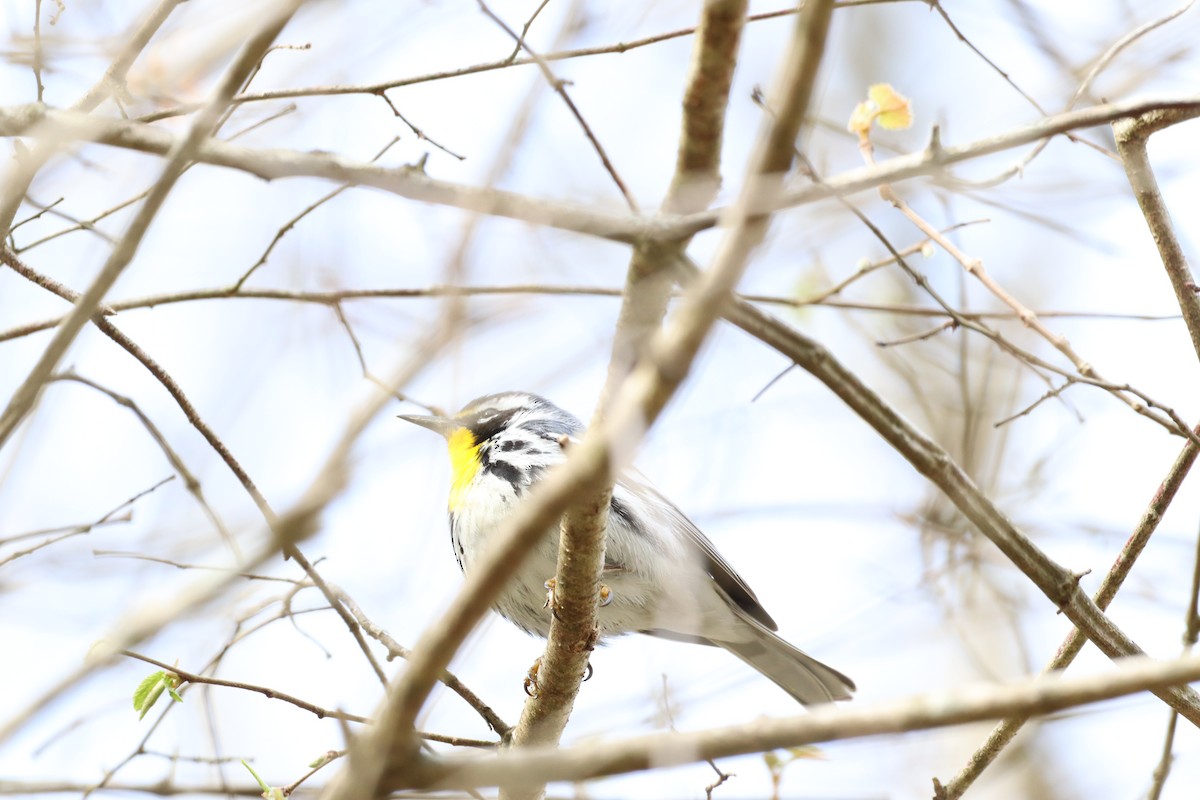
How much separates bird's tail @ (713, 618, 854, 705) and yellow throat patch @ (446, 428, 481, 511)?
5.35 feet

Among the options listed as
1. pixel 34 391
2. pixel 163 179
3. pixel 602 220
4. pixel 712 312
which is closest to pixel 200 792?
pixel 34 391

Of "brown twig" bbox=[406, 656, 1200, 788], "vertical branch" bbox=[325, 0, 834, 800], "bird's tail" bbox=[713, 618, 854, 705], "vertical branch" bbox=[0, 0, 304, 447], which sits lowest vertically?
"brown twig" bbox=[406, 656, 1200, 788]

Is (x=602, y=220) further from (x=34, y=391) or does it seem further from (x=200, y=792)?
(x=200, y=792)

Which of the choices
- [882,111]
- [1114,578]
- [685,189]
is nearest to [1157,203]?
[882,111]

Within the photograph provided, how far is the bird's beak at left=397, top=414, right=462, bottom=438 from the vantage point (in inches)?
246

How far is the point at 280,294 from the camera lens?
170 inches

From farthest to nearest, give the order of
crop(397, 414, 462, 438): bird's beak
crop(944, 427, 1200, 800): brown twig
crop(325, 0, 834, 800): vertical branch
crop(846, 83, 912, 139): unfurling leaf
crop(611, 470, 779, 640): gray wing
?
crop(397, 414, 462, 438): bird's beak → crop(611, 470, 779, 640): gray wing → crop(846, 83, 912, 139): unfurling leaf → crop(944, 427, 1200, 800): brown twig → crop(325, 0, 834, 800): vertical branch

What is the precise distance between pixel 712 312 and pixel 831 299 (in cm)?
353

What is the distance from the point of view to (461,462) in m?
5.95

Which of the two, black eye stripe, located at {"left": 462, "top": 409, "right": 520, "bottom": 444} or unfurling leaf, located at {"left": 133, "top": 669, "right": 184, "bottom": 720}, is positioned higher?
black eye stripe, located at {"left": 462, "top": 409, "right": 520, "bottom": 444}

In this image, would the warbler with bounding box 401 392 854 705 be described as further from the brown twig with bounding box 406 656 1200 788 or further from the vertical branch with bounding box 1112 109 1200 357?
the brown twig with bounding box 406 656 1200 788

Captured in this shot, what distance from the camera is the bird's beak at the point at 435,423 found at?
6242 millimetres

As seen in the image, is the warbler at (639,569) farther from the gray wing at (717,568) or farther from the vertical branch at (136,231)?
the vertical branch at (136,231)

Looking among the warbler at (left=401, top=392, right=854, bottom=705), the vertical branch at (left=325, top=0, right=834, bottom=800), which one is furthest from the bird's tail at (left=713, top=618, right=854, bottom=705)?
the vertical branch at (left=325, top=0, right=834, bottom=800)
